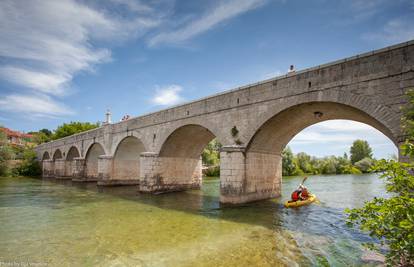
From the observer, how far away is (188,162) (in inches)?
837

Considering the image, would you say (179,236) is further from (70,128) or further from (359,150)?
(359,150)

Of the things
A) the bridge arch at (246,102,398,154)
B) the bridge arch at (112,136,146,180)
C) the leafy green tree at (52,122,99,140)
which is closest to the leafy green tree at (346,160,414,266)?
the bridge arch at (246,102,398,154)

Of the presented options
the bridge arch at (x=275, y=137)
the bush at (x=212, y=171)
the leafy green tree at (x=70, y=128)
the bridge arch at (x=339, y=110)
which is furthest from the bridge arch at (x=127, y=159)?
the leafy green tree at (x=70, y=128)

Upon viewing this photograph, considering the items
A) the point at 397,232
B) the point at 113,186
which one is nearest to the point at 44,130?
the point at 113,186

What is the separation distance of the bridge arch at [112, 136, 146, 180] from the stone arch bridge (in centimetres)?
9

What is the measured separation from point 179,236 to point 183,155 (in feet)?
40.8

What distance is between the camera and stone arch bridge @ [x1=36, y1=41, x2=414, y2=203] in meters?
8.60

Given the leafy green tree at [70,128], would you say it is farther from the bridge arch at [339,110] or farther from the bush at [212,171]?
the bridge arch at [339,110]

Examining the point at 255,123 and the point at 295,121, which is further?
the point at 295,121

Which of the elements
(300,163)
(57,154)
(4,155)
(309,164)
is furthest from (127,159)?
(309,164)

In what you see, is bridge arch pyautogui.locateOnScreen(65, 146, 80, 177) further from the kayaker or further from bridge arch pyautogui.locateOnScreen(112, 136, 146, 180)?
the kayaker

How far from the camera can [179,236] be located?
8.42 meters

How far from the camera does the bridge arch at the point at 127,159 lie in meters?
24.5

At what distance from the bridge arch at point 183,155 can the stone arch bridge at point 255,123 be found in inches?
2.9
